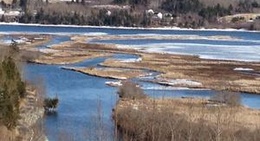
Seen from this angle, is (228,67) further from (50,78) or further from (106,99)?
(106,99)

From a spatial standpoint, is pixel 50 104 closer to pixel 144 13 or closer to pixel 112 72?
pixel 112 72

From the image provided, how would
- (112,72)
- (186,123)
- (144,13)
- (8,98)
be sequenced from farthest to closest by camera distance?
(144,13) → (112,72) → (8,98) → (186,123)

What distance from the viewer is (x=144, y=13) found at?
14812 centimetres

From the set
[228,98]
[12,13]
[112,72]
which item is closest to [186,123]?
[228,98]

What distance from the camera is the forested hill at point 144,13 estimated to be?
140500 mm

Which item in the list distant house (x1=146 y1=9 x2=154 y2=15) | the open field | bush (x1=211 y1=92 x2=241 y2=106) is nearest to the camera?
bush (x1=211 y1=92 x2=241 y2=106)

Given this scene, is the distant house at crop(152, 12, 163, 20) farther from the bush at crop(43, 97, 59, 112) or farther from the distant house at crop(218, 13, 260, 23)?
the bush at crop(43, 97, 59, 112)

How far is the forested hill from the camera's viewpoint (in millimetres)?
→ 140500

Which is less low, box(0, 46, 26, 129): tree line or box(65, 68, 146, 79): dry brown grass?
box(0, 46, 26, 129): tree line

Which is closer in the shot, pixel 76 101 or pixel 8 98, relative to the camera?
pixel 8 98

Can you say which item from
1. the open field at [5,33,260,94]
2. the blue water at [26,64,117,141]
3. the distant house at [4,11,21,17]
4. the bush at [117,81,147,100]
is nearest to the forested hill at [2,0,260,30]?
the distant house at [4,11,21,17]

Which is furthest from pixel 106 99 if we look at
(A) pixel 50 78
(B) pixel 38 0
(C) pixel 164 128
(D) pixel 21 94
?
(B) pixel 38 0

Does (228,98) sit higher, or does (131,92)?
(228,98)

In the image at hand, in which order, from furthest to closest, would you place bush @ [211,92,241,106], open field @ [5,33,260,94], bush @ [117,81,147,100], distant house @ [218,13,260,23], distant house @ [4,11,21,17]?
distant house @ [4,11,21,17], distant house @ [218,13,260,23], open field @ [5,33,260,94], bush @ [117,81,147,100], bush @ [211,92,241,106]
